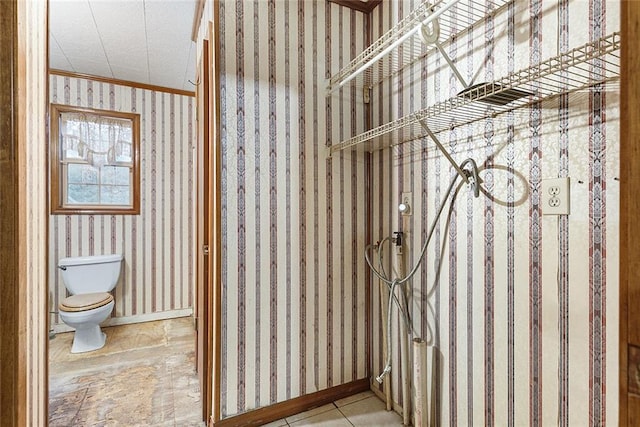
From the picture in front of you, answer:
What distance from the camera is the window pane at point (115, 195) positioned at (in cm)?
314

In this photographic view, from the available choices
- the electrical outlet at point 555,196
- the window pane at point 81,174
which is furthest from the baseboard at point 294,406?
the window pane at point 81,174

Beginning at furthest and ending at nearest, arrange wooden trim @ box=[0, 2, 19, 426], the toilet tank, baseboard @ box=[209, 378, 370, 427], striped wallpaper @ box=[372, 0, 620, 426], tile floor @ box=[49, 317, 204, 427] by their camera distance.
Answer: the toilet tank, tile floor @ box=[49, 317, 204, 427], baseboard @ box=[209, 378, 370, 427], striped wallpaper @ box=[372, 0, 620, 426], wooden trim @ box=[0, 2, 19, 426]

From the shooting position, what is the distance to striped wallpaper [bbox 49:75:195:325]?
300cm

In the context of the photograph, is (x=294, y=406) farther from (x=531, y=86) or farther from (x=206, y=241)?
(x=531, y=86)

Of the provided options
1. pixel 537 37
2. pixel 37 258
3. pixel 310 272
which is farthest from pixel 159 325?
pixel 537 37

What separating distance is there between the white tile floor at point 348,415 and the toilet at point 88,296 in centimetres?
175

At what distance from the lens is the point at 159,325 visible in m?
3.18

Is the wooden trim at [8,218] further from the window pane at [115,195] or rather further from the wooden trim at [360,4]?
the window pane at [115,195]

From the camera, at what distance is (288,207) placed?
1781mm

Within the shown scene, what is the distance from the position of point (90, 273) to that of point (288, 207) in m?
2.25

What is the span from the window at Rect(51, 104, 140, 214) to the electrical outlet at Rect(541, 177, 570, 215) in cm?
338

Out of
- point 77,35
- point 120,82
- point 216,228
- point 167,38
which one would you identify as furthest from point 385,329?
point 120,82

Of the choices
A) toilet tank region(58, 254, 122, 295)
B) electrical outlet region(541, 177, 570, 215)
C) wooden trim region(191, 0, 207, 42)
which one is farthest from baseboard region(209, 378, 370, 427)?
wooden trim region(191, 0, 207, 42)

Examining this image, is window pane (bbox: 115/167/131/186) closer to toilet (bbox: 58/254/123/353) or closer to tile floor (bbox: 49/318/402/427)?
toilet (bbox: 58/254/123/353)
